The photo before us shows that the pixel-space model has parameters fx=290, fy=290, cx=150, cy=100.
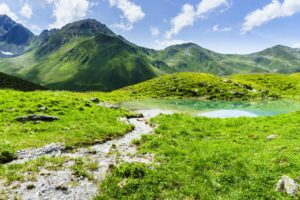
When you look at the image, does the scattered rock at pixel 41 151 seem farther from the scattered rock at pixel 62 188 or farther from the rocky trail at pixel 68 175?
the scattered rock at pixel 62 188

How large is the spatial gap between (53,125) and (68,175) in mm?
12576

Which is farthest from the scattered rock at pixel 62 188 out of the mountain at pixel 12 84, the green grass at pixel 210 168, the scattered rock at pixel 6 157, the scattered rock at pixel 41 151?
the mountain at pixel 12 84

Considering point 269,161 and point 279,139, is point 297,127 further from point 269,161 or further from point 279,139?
point 269,161

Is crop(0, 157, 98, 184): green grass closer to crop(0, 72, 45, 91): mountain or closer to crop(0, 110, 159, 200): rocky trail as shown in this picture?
crop(0, 110, 159, 200): rocky trail

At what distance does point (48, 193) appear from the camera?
1609 centimetres

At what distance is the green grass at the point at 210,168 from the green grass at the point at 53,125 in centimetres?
538

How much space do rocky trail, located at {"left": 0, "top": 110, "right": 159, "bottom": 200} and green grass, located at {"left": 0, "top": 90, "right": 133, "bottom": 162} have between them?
1.40 metres

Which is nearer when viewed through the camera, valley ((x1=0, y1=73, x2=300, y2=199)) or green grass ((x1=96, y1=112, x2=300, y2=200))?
green grass ((x1=96, y1=112, x2=300, y2=200))

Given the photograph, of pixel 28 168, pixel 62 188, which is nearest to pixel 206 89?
pixel 28 168

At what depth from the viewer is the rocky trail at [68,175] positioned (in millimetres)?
16016

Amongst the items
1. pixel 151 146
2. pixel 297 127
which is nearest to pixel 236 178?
pixel 151 146

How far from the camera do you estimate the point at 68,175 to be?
60.6 feet

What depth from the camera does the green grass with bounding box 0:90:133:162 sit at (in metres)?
25.1

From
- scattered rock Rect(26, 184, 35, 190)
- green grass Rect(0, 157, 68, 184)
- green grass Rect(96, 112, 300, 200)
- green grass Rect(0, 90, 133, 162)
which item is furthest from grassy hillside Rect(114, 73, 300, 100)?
scattered rock Rect(26, 184, 35, 190)
